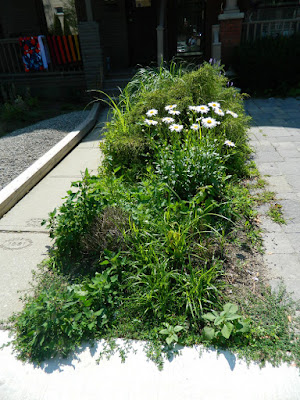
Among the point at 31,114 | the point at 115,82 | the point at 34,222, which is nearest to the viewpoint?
the point at 34,222

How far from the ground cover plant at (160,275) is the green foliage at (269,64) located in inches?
198

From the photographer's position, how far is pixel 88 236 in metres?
2.84

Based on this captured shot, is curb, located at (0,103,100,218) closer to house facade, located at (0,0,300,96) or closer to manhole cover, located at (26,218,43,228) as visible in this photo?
manhole cover, located at (26,218,43,228)

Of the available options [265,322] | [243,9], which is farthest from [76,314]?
[243,9]

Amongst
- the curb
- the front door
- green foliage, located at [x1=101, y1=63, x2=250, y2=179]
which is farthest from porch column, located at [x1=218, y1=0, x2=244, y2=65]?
the curb

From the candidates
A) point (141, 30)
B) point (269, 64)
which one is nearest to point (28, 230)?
point (269, 64)

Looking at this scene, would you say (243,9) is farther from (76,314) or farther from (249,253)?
(76,314)

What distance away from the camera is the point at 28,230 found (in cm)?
343

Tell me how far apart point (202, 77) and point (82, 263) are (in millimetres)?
3232

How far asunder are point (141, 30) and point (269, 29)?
13.8ft

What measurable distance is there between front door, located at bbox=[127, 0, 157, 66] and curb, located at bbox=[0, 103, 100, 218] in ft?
17.4

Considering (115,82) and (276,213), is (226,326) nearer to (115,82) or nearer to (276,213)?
(276,213)

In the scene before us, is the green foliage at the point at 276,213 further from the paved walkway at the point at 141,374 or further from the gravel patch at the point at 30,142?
the gravel patch at the point at 30,142

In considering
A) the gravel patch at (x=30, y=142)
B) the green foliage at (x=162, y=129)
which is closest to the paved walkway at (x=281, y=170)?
Result: the green foliage at (x=162, y=129)
